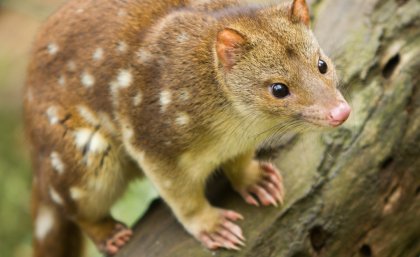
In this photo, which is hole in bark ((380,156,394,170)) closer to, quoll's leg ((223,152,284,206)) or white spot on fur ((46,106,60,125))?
quoll's leg ((223,152,284,206))

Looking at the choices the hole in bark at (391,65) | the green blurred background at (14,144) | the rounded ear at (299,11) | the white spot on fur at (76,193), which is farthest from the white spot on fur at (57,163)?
the green blurred background at (14,144)

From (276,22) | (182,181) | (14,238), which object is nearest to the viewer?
(276,22)

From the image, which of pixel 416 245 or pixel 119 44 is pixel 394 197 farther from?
pixel 119 44

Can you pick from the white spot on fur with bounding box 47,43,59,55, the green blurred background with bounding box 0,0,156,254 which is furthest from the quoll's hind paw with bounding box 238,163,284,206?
the green blurred background with bounding box 0,0,156,254

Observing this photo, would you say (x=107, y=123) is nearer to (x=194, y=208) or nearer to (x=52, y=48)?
(x=52, y=48)

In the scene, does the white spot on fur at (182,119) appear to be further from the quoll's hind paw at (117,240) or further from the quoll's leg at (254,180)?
the quoll's hind paw at (117,240)

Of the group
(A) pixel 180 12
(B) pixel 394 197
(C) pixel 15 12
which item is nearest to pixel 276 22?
(A) pixel 180 12

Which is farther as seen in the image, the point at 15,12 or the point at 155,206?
the point at 15,12

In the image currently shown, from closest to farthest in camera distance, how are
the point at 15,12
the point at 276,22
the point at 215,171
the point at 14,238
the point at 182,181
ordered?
the point at 276,22
the point at 182,181
the point at 215,171
the point at 14,238
the point at 15,12
